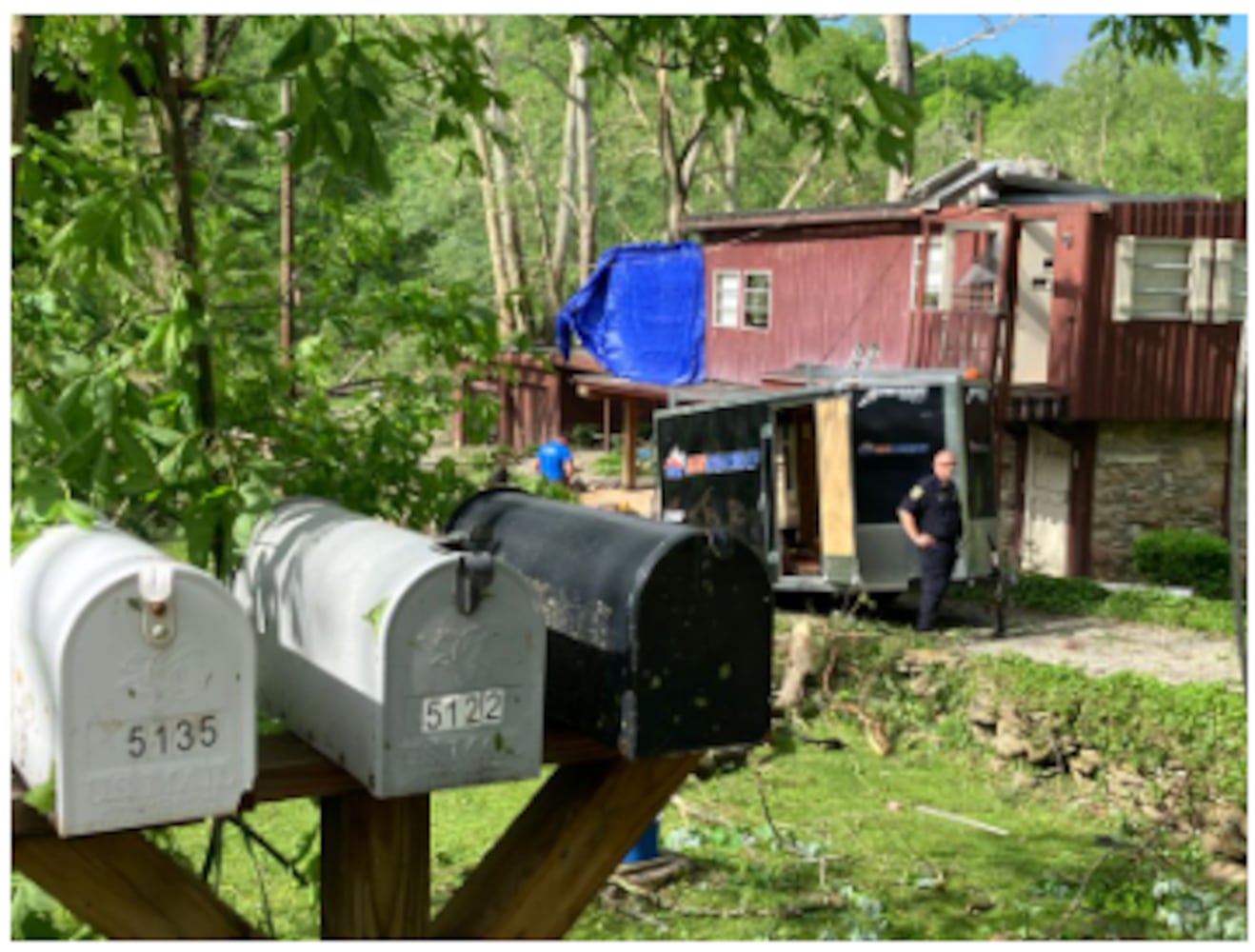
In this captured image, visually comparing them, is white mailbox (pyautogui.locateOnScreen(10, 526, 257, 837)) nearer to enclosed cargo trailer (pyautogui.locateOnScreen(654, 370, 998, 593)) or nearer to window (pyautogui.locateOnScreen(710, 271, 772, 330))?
enclosed cargo trailer (pyautogui.locateOnScreen(654, 370, 998, 593))

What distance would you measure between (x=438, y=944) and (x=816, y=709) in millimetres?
11280

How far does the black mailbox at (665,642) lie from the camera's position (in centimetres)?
395

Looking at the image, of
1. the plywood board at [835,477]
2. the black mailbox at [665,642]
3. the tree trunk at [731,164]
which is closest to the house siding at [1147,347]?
the plywood board at [835,477]

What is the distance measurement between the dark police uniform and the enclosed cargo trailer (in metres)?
0.55

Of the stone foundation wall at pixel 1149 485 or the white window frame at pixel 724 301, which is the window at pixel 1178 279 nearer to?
the stone foundation wall at pixel 1149 485

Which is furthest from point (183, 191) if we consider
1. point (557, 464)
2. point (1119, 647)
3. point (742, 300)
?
point (742, 300)

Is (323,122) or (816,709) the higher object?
(323,122)

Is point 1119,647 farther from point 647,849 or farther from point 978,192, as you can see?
point 978,192

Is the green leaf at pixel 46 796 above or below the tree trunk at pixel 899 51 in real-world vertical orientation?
below

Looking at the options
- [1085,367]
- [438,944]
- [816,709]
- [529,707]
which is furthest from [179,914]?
[1085,367]

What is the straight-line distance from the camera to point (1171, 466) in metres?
24.1

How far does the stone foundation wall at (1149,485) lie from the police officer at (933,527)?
851 centimetres

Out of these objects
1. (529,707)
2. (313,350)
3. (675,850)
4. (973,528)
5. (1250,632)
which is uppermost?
(313,350)

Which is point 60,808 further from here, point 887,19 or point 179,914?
point 887,19
